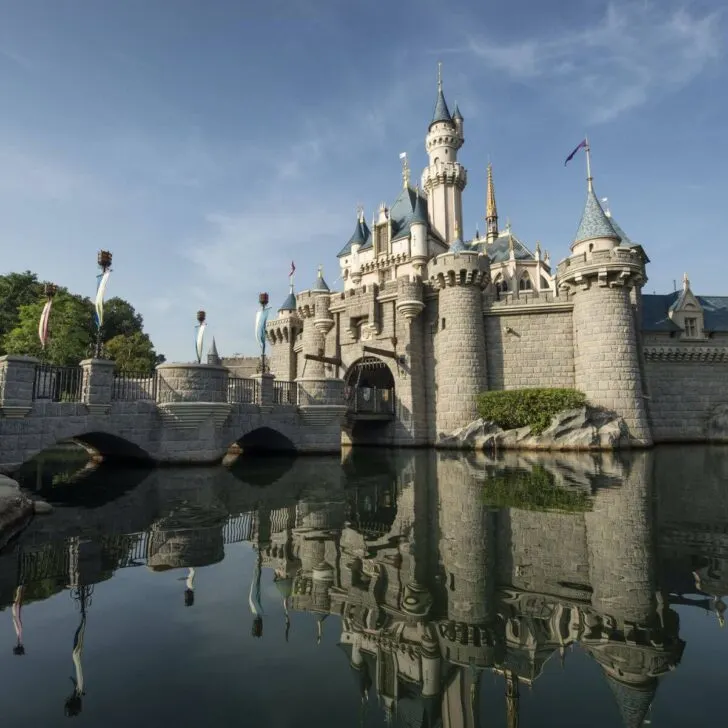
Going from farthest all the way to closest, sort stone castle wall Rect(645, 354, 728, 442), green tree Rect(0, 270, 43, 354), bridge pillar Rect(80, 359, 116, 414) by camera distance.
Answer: green tree Rect(0, 270, 43, 354) → stone castle wall Rect(645, 354, 728, 442) → bridge pillar Rect(80, 359, 116, 414)

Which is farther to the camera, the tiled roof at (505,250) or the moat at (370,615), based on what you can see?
the tiled roof at (505,250)

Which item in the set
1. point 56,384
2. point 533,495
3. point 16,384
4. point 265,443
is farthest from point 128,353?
point 533,495

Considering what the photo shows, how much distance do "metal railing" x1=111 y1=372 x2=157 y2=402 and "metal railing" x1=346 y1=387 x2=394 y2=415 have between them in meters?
13.2

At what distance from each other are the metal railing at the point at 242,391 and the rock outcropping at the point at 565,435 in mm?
11837

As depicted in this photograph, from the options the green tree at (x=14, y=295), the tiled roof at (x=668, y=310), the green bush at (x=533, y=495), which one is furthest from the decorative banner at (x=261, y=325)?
the green tree at (x=14, y=295)

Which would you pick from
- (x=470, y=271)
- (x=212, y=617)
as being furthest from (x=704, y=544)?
(x=470, y=271)

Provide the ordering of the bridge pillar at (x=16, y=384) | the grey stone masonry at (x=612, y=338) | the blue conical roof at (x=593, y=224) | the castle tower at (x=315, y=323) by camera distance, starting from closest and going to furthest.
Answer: the bridge pillar at (x=16, y=384), the grey stone masonry at (x=612, y=338), the blue conical roof at (x=593, y=224), the castle tower at (x=315, y=323)

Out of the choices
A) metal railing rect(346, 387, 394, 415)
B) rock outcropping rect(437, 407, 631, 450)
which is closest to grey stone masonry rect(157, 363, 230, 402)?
metal railing rect(346, 387, 394, 415)

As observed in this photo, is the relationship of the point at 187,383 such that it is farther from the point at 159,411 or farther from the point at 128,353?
the point at 128,353

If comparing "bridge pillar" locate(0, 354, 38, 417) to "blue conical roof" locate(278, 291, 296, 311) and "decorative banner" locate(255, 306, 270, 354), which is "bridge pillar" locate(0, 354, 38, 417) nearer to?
"decorative banner" locate(255, 306, 270, 354)

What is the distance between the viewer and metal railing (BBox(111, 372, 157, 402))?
606 inches

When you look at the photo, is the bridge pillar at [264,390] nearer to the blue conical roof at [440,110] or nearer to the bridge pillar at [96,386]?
the bridge pillar at [96,386]

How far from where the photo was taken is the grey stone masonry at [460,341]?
2736 centimetres

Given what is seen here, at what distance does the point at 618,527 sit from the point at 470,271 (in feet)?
70.5
